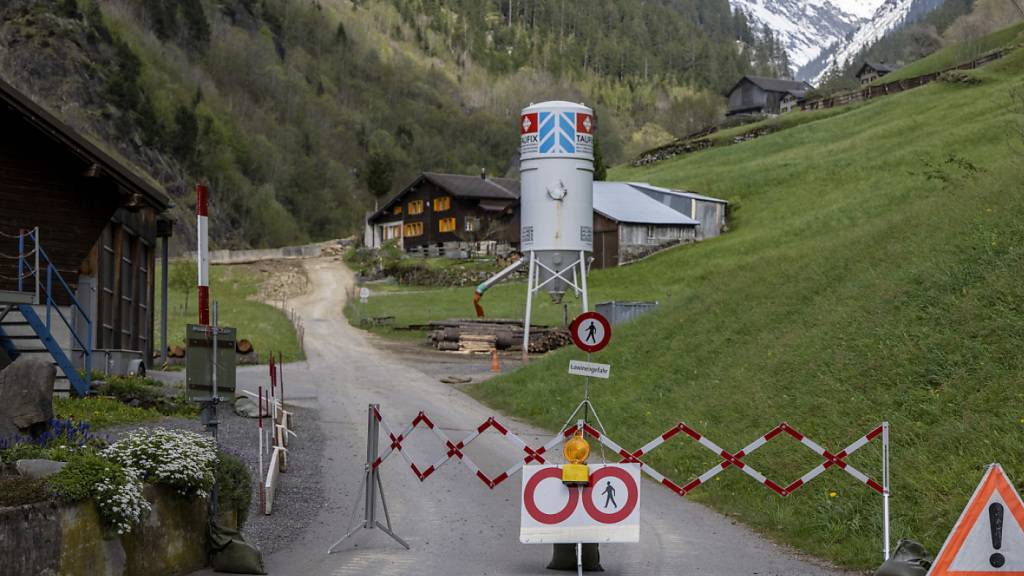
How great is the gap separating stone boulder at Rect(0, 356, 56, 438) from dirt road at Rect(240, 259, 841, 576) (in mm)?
4150

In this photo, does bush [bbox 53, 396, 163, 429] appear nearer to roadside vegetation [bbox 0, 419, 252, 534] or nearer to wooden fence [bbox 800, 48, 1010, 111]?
roadside vegetation [bbox 0, 419, 252, 534]

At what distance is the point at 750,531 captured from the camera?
1580cm

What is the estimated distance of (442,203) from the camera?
97000 mm

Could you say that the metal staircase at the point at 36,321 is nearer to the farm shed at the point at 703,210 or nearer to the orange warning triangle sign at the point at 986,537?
the orange warning triangle sign at the point at 986,537

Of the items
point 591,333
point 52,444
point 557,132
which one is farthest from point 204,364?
point 557,132

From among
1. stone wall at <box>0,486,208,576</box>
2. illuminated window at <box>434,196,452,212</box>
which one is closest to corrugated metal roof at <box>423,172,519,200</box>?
illuminated window at <box>434,196,452,212</box>

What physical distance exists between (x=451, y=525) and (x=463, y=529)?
382 mm

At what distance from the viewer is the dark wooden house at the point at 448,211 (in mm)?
93375

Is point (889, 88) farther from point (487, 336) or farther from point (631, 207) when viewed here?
point (487, 336)

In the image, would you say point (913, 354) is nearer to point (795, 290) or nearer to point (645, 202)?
point (795, 290)

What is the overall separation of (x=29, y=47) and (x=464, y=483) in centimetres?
9825

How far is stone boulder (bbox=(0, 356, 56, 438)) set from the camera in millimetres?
15016

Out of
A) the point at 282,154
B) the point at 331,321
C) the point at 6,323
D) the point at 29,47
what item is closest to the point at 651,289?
the point at 331,321

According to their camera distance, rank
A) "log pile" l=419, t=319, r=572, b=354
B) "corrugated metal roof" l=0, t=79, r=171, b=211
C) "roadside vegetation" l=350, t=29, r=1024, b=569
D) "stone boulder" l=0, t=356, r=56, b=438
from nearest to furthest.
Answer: "roadside vegetation" l=350, t=29, r=1024, b=569, "stone boulder" l=0, t=356, r=56, b=438, "corrugated metal roof" l=0, t=79, r=171, b=211, "log pile" l=419, t=319, r=572, b=354
